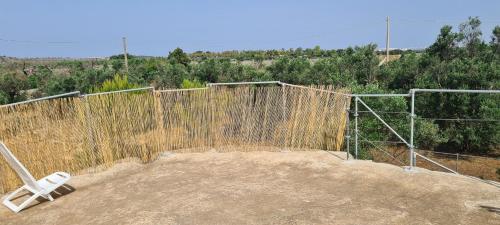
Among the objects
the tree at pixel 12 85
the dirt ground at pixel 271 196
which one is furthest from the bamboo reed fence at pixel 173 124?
the tree at pixel 12 85

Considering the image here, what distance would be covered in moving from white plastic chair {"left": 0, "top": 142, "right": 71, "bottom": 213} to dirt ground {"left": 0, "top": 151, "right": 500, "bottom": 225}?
0.41 ft

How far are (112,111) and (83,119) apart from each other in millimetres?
479

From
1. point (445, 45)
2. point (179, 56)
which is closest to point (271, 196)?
point (445, 45)

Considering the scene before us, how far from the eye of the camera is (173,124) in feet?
24.2

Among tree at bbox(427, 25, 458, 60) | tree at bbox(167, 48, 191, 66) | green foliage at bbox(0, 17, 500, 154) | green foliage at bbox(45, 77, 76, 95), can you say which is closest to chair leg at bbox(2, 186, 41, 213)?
green foliage at bbox(0, 17, 500, 154)

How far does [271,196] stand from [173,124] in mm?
2907

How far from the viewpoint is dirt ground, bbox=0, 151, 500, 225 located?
4.49 metres

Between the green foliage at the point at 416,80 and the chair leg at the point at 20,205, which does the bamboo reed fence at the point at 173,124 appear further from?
the green foliage at the point at 416,80

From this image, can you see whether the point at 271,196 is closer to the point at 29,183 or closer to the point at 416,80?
the point at 29,183

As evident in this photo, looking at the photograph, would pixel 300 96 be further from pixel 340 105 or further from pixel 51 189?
pixel 51 189

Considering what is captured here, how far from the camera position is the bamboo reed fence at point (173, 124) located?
6109mm

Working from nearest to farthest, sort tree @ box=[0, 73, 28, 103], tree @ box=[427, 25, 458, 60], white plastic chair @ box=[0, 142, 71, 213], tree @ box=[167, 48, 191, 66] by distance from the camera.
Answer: white plastic chair @ box=[0, 142, 71, 213] → tree @ box=[427, 25, 458, 60] → tree @ box=[0, 73, 28, 103] → tree @ box=[167, 48, 191, 66]

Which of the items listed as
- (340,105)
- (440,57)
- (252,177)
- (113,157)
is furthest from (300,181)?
(440,57)

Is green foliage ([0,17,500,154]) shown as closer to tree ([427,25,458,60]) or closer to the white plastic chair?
tree ([427,25,458,60])
